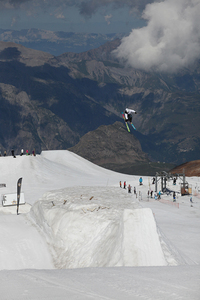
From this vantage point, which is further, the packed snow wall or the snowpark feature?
the packed snow wall

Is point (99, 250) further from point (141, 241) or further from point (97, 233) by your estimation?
point (141, 241)

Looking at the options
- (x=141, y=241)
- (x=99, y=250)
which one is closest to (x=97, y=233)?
(x=99, y=250)

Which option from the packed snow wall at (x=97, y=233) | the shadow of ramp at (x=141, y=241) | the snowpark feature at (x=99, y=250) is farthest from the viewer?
the packed snow wall at (x=97, y=233)

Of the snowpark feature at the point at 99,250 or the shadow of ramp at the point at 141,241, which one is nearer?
the snowpark feature at the point at 99,250

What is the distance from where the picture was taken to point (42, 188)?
5091cm

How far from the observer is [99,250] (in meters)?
21.0

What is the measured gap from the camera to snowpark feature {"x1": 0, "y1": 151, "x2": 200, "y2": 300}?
1208 centimetres

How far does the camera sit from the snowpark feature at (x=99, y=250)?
12078 millimetres

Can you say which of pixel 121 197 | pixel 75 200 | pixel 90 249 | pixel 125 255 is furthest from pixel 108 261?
pixel 121 197

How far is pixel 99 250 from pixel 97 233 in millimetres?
2293

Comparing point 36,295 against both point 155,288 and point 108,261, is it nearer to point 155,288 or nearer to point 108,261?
point 155,288

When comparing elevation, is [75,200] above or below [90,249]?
above

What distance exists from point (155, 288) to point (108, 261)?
7011 mm

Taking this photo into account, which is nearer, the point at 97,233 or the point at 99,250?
the point at 99,250
